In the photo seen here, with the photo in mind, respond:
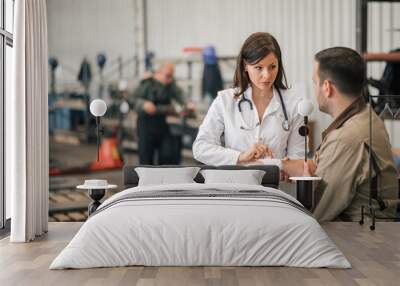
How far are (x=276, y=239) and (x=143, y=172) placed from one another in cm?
202

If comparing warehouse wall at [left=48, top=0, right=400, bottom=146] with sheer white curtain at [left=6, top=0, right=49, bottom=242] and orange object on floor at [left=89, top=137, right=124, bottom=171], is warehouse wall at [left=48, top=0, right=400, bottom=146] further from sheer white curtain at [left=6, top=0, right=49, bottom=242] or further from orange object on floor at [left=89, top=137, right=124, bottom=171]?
sheer white curtain at [left=6, top=0, right=49, bottom=242]

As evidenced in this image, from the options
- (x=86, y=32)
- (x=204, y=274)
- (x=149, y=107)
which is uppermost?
(x=86, y=32)

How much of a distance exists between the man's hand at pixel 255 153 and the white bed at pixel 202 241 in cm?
165

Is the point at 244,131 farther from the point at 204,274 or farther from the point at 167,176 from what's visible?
the point at 204,274

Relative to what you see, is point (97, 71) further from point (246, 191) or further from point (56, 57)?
point (246, 191)

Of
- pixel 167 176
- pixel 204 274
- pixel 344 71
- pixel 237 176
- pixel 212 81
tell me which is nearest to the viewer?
pixel 204 274

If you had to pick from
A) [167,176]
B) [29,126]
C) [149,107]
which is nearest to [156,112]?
[149,107]

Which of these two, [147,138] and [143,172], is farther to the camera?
[147,138]

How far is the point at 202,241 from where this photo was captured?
13.2ft

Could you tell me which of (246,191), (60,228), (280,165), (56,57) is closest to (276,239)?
(246,191)

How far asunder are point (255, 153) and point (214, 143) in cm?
38

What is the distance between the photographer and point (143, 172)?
5.81m

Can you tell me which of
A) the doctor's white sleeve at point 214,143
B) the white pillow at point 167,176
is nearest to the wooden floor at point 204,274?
the white pillow at point 167,176

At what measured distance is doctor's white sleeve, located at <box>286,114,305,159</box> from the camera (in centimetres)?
582
